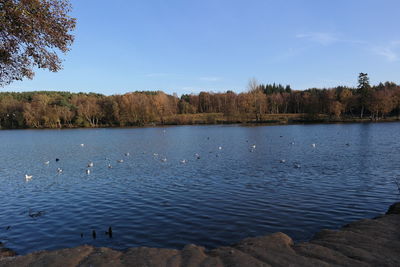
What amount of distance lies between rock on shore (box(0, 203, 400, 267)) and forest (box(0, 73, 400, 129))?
347 feet

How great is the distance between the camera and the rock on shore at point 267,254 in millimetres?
7410

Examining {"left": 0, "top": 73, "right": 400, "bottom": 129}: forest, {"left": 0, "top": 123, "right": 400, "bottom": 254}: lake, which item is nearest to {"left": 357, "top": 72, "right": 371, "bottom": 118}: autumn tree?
{"left": 0, "top": 73, "right": 400, "bottom": 129}: forest

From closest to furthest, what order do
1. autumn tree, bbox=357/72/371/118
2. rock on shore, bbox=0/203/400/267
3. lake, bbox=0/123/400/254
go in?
rock on shore, bbox=0/203/400/267 < lake, bbox=0/123/400/254 < autumn tree, bbox=357/72/371/118

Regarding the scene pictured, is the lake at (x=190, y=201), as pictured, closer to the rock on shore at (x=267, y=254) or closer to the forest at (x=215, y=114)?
the rock on shore at (x=267, y=254)

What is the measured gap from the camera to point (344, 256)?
7559 millimetres

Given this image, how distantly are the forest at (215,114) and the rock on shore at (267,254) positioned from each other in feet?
347

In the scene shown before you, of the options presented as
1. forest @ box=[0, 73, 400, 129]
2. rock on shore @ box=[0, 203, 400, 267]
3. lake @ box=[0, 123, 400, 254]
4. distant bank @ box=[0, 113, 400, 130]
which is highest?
forest @ box=[0, 73, 400, 129]

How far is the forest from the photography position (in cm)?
11025

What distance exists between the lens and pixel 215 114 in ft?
449

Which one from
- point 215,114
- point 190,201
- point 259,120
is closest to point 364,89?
point 259,120

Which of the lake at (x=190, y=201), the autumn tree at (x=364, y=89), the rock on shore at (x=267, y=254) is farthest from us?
the autumn tree at (x=364, y=89)

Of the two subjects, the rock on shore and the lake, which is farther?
the lake

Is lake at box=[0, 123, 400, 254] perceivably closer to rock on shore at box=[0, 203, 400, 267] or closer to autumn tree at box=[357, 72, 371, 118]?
rock on shore at box=[0, 203, 400, 267]

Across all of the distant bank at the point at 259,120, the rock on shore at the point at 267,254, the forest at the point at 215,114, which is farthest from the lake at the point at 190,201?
the forest at the point at 215,114
